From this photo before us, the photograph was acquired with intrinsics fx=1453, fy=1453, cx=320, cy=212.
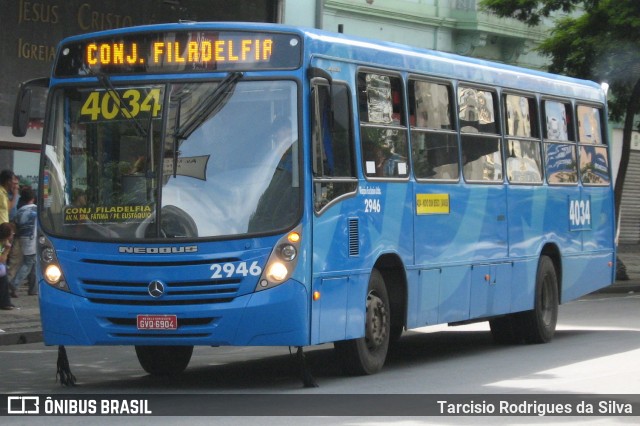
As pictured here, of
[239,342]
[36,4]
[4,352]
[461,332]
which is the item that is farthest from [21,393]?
[36,4]

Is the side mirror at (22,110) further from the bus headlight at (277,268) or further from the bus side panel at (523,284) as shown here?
the bus side panel at (523,284)

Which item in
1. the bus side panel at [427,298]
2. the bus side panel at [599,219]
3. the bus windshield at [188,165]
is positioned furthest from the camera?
the bus side panel at [599,219]

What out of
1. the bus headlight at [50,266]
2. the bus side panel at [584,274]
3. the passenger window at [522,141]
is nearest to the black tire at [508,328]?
the bus side panel at [584,274]

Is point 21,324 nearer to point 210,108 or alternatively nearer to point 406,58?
point 406,58

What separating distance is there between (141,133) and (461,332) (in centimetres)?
775

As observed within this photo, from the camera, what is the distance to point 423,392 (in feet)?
36.9

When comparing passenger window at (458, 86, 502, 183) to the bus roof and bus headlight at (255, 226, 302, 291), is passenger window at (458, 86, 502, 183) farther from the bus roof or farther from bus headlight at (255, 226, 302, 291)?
bus headlight at (255, 226, 302, 291)

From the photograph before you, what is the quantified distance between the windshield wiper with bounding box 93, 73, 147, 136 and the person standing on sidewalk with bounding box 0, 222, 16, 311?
6641 mm

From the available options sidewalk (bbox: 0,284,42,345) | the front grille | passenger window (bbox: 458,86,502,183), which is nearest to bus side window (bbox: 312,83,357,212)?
the front grille

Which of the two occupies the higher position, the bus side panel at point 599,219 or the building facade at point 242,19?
the building facade at point 242,19

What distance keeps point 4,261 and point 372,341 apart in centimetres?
727

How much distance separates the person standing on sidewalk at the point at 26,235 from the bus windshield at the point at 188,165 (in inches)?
363

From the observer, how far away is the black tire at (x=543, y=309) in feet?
53.3

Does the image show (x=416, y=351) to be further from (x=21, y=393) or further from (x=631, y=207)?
(x=631, y=207)
